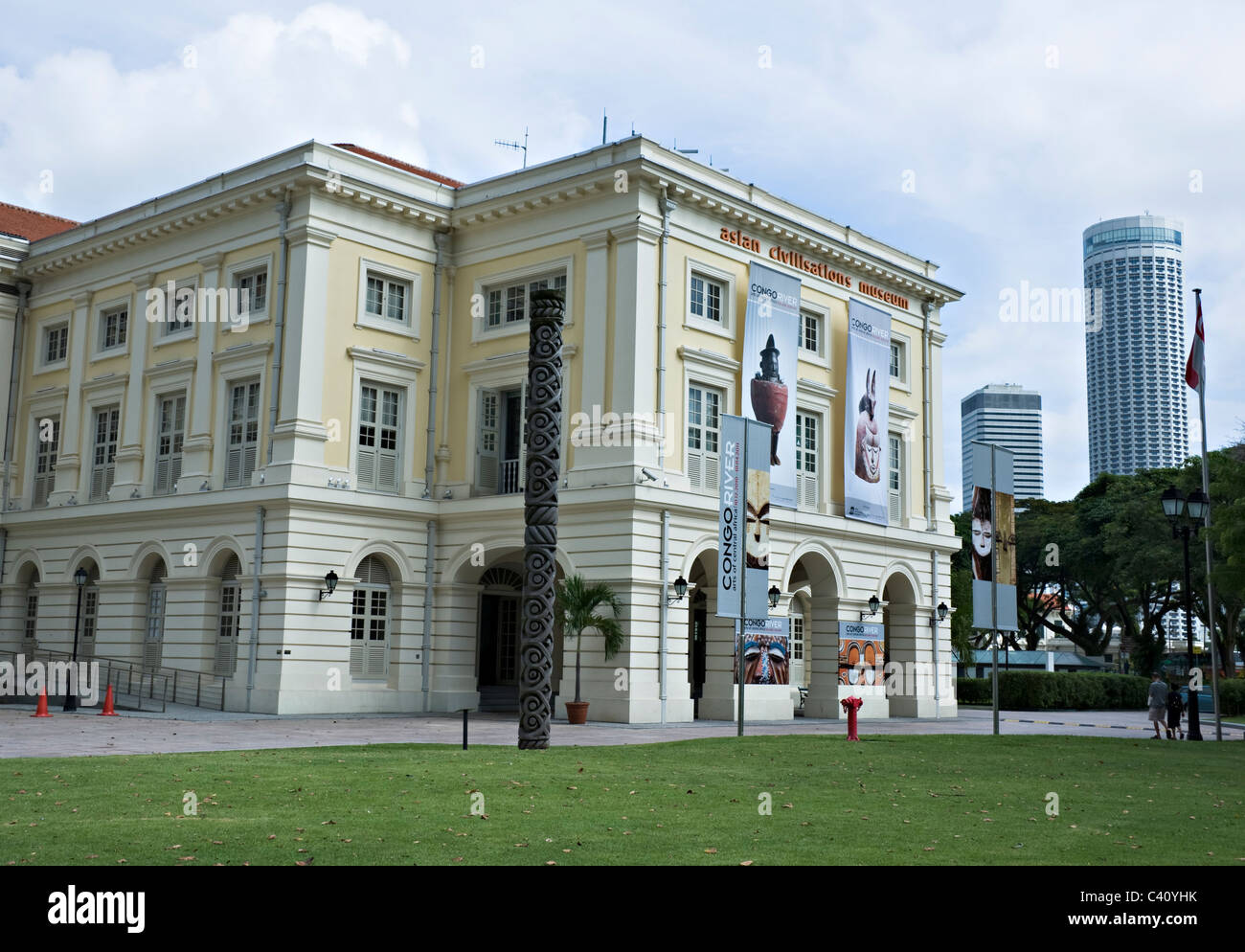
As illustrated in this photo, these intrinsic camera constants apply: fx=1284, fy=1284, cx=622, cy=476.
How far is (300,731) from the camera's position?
2420cm

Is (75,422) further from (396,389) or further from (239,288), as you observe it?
(396,389)

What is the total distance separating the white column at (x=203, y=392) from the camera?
33.8 meters

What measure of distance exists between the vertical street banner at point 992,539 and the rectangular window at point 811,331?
10.3m

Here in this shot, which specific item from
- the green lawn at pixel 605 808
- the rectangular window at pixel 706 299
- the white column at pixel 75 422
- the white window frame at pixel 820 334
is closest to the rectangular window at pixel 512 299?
the rectangular window at pixel 706 299

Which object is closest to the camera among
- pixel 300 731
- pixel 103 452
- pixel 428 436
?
pixel 300 731

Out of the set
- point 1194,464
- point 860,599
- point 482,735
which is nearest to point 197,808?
point 482,735

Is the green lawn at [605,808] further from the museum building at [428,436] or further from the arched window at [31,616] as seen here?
the arched window at [31,616]

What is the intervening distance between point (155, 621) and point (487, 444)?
34.0 ft

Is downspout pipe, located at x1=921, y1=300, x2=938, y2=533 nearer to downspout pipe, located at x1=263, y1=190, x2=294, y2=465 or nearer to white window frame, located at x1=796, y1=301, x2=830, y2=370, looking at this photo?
white window frame, located at x1=796, y1=301, x2=830, y2=370

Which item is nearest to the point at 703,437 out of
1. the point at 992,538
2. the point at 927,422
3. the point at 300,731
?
the point at 992,538

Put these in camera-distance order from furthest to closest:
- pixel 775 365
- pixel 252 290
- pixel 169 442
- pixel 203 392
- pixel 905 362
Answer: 1. pixel 905 362
2. pixel 169 442
3. pixel 203 392
4. pixel 252 290
5. pixel 775 365

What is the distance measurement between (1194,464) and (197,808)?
40375 millimetres

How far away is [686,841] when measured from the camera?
981 cm

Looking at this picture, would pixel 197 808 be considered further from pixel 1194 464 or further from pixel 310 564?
pixel 1194 464
